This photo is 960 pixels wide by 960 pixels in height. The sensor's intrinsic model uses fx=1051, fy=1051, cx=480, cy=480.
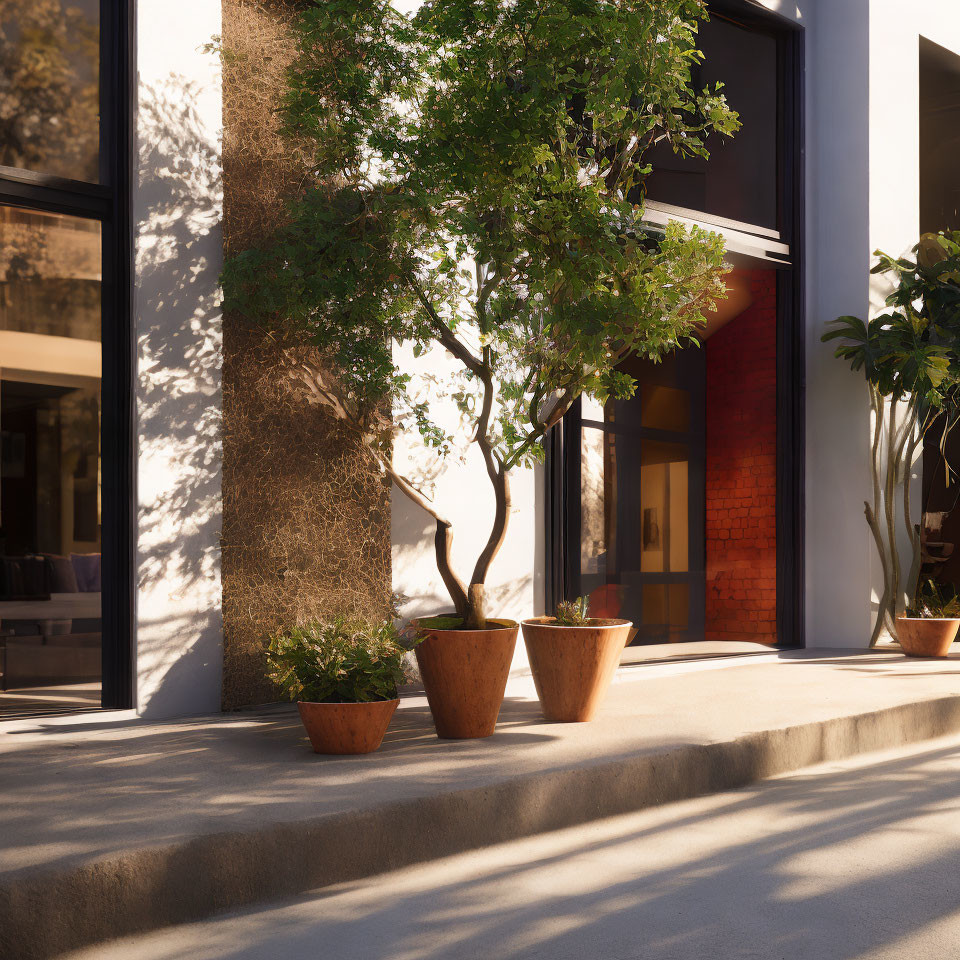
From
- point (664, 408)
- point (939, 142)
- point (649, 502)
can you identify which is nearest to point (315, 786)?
point (649, 502)

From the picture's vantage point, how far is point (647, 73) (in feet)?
12.8

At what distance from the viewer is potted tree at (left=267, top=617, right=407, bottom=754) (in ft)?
12.3

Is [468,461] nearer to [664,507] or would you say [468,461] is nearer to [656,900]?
[664,507]

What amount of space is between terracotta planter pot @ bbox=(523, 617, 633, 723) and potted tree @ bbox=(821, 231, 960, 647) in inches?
131

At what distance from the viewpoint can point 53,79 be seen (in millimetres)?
4633

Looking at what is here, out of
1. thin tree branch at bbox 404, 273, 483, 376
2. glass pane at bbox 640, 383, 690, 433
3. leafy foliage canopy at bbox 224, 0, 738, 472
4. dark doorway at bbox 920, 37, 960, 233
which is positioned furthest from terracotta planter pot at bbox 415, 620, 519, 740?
dark doorway at bbox 920, 37, 960, 233

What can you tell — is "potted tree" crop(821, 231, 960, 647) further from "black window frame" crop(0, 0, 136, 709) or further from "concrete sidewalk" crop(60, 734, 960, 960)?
"black window frame" crop(0, 0, 136, 709)

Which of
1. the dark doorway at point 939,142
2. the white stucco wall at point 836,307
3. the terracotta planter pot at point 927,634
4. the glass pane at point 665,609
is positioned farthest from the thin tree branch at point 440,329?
the dark doorway at point 939,142

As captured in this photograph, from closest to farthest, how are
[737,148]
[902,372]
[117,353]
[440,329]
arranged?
[440,329] < [117,353] < [902,372] < [737,148]

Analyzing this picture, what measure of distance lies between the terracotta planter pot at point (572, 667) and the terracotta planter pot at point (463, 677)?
35 centimetres

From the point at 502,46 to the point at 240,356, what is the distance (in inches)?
70.2

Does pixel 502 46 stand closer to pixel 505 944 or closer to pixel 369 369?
pixel 369 369

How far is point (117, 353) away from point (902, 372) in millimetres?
4784

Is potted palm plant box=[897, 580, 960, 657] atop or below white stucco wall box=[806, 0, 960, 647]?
below
